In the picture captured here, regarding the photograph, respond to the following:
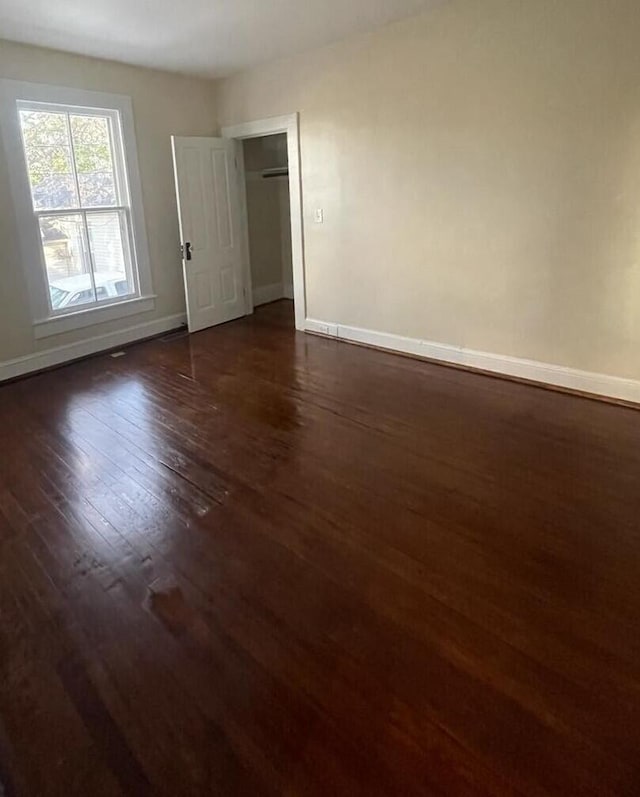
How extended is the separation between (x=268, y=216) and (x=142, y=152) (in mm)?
2213

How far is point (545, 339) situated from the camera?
3.93 meters

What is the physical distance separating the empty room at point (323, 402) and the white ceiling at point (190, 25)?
41 mm

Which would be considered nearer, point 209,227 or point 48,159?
point 48,159

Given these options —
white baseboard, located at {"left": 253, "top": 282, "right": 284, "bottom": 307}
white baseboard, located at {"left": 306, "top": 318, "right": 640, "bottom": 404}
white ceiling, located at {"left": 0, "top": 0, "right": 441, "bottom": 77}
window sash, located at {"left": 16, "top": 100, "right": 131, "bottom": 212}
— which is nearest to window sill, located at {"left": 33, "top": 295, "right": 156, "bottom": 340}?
window sash, located at {"left": 16, "top": 100, "right": 131, "bottom": 212}

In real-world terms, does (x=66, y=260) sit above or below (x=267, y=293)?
above

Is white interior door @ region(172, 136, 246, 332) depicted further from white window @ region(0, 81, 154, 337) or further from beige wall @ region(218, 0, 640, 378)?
beige wall @ region(218, 0, 640, 378)

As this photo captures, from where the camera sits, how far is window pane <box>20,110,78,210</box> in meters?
4.41

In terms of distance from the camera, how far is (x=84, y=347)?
510 centimetres

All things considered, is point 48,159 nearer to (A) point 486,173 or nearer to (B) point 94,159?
(B) point 94,159

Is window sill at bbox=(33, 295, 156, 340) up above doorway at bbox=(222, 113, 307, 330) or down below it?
below

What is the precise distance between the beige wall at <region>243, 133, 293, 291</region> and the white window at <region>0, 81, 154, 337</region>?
1885 mm

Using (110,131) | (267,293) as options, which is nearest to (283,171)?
(267,293)

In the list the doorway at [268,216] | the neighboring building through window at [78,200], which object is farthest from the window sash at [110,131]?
the doorway at [268,216]

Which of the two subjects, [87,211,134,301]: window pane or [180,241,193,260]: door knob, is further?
[180,241,193,260]: door knob
